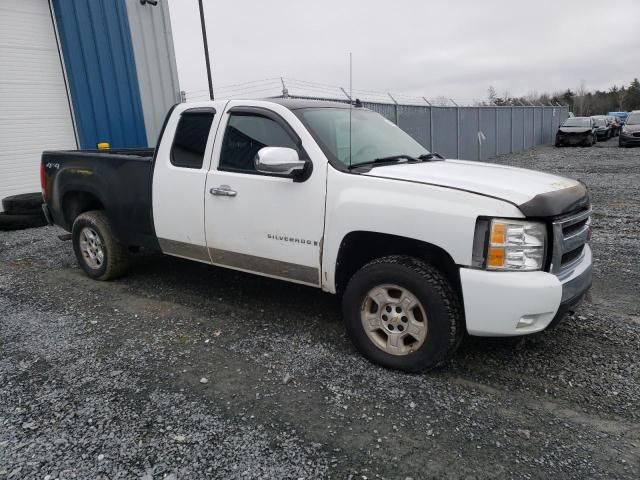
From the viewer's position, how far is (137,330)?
4125mm

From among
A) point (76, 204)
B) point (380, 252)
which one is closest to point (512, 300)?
point (380, 252)

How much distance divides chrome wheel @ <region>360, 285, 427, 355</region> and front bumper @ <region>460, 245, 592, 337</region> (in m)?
0.34

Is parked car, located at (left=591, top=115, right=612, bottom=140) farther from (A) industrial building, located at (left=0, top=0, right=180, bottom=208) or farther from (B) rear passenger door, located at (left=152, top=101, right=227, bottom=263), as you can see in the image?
(B) rear passenger door, located at (left=152, top=101, right=227, bottom=263)

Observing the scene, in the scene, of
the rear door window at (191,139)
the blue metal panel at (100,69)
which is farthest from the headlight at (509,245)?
the blue metal panel at (100,69)

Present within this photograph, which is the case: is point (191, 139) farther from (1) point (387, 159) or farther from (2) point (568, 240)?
(2) point (568, 240)

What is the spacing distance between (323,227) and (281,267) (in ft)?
1.80

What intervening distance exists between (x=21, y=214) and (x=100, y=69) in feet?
12.0

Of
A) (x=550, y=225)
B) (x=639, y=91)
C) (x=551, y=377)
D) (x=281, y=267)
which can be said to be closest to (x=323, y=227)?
(x=281, y=267)

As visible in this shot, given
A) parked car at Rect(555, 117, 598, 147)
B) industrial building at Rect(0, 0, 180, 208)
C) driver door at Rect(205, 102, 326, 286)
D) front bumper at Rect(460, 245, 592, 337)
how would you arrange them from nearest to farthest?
front bumper at Rect(460, 245, 592, 337) → driver door at Rect(205, 102, 326, 286) → industrial building at Rect(0, 0, 180, 208) → parked car at Rect(555, 117, 598, 147)

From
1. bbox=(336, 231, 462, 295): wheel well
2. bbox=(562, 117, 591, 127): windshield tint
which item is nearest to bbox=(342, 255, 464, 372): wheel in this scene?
bbox=(336, 231, 462, 295): wheel well

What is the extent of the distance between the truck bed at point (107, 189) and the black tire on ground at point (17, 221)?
10.4ft

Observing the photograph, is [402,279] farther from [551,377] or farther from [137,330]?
[137,330]

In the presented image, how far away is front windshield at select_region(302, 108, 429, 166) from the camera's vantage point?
3.65m

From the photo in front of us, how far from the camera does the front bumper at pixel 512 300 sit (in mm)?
2830
